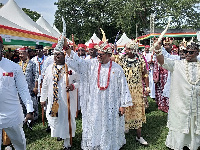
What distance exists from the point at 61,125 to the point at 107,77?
136 cm

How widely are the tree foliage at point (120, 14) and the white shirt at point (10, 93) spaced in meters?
21.9

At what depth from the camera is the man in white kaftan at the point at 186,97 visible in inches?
156

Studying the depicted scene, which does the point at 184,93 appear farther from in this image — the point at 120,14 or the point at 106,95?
the point at 120,14

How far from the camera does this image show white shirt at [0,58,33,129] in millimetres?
3012

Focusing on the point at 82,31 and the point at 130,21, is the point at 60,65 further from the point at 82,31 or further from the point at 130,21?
the point at 82,31

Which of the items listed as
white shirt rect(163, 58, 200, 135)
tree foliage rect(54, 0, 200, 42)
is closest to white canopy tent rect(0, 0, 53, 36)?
white shirt rect(163, 58, 200, 135)

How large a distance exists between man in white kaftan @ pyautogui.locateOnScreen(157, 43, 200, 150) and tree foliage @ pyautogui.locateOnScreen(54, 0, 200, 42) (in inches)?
792

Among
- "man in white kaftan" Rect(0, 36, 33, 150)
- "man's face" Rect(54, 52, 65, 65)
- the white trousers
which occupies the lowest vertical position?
the white trousers

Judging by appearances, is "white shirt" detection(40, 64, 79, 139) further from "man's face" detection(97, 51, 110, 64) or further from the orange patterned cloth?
the orange patterned cloth

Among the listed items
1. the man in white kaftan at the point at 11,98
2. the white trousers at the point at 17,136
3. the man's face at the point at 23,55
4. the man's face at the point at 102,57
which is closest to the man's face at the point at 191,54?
the man's face at the point at 102,57

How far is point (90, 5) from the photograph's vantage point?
139ft

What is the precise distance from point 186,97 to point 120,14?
31.0 meters

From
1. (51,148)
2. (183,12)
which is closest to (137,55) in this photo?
(51,148)

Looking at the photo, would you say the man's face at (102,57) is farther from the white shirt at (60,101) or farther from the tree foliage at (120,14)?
the tree foliage at (120,14)
